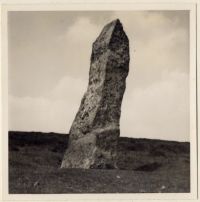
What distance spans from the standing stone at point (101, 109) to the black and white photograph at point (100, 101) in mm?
17

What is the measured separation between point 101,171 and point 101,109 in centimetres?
103

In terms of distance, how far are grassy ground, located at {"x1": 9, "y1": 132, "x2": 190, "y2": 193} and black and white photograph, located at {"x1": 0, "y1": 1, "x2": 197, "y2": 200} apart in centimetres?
2

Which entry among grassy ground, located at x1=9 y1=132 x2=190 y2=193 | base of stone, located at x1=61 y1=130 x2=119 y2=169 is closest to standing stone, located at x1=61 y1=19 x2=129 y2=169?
base of stone, located at x1=61 y1=130 x2=119 y2=169

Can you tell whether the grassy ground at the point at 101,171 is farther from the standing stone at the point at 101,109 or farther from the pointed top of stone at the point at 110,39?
the pointed top of stone at the point at 110,39

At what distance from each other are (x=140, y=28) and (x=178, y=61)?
0.81m

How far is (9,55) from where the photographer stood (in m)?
11.1

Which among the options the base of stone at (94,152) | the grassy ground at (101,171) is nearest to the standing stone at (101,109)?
the base of stone at (94,152)

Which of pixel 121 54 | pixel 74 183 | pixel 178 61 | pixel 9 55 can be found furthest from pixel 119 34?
pixel 74 183

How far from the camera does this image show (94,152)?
11.4 meters

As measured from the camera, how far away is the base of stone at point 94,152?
1142cm

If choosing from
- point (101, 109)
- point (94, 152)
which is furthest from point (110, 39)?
point (94, 152)

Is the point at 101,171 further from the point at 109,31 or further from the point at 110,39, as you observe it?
the point at 109,31

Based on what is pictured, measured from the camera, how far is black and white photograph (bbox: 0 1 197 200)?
11070 mm

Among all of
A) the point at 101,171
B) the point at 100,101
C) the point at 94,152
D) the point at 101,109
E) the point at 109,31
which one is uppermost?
the point at 109,31
